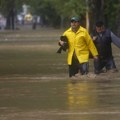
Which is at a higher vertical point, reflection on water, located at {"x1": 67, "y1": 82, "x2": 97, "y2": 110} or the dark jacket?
the dark jacket

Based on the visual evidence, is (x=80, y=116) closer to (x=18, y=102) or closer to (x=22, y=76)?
(x=18, y=102)

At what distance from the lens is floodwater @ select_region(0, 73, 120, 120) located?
471 inches

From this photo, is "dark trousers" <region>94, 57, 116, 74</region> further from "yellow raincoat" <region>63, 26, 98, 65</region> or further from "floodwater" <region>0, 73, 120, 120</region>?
"yellow raincoat" <region>63, 26, 98, 65</region>

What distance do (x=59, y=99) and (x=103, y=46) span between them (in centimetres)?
599

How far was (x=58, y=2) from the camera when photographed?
6331 centimetres

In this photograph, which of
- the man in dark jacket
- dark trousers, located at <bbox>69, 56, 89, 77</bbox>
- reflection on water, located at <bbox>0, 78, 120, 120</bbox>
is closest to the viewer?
reflection on water, located at <bbox>0, 78, 120, 120</bbox>

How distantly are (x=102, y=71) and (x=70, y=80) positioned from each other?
2.05 m

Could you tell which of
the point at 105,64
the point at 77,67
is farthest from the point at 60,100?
the point at 105,64

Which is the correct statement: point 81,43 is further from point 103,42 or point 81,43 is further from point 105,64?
point 105,64

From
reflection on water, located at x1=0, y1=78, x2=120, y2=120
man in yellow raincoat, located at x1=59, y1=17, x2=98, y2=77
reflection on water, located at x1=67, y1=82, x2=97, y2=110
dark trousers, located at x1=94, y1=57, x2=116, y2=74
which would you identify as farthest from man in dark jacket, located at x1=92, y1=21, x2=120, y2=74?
reflection on water, located at x1=67, y1=82, x2=97, y2=110

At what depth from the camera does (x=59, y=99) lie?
14.2 m

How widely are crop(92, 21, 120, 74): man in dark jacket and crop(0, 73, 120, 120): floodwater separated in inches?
37.4

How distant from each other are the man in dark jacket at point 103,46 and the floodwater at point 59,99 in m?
0.95

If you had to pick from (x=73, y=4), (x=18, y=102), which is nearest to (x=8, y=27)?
(x=73, y=4)
